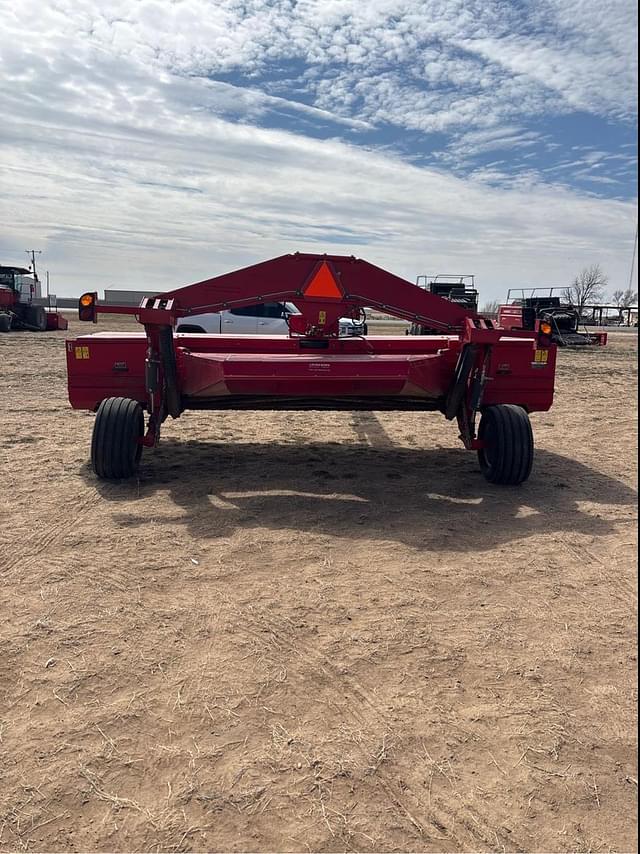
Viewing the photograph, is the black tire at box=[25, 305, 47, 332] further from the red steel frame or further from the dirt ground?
the dirt ground

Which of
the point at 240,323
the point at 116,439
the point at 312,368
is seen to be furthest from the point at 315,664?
the point at 240,323

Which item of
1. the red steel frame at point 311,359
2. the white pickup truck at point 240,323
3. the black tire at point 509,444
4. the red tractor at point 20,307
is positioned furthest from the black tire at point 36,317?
the black tire at point 509,444

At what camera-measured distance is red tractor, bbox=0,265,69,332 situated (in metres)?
23.0

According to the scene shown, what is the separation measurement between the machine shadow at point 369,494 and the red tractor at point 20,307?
1955 centimetres

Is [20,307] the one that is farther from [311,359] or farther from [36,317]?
[311,359]

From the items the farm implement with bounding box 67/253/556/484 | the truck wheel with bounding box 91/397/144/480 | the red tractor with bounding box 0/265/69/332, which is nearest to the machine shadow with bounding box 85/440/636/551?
the truck wheel with bounding box 91/397/144/480

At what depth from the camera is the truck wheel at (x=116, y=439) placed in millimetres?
4992

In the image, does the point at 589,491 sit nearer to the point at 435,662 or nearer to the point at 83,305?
the point at 435,662

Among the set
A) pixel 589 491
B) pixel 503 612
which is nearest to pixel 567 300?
pixel 589 491

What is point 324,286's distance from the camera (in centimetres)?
505

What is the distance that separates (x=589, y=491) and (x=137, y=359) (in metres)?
3.81

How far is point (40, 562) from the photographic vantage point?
143 inches

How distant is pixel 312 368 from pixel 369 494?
1052 millimetres

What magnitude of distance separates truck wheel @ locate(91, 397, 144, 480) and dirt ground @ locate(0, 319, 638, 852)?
22 cm
